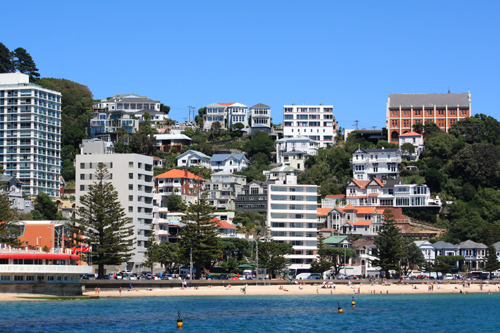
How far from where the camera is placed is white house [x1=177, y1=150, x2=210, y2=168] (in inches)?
5940

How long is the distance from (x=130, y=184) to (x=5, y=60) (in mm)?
69008

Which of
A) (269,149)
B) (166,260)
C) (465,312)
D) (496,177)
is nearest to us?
(465,312)

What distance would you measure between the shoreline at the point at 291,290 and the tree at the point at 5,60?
87.9 meters

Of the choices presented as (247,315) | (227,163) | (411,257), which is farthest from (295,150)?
(247,315)

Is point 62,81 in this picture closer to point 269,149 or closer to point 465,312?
point 269,149

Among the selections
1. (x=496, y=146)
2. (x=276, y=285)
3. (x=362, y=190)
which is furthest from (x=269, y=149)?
(x=276, y=285)

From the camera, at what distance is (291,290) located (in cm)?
8850

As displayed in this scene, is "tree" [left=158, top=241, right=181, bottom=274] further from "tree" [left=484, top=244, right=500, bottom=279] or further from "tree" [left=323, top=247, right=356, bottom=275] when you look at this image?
"tree" [left=484, top=244, right=500, bottom=279]

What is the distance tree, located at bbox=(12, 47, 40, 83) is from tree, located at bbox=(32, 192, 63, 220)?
4985 cm

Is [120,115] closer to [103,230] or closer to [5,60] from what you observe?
[5,60]

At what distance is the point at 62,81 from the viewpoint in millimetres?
184250

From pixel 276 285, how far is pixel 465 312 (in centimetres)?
2712

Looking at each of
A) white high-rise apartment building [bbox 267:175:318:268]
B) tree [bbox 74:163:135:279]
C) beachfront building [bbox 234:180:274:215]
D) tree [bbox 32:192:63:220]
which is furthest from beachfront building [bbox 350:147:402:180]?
tree [bbox 74:163:135:279]

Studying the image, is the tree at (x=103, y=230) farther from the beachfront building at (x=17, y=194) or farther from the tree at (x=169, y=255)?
the beachfront building at (x=17, y=194)
